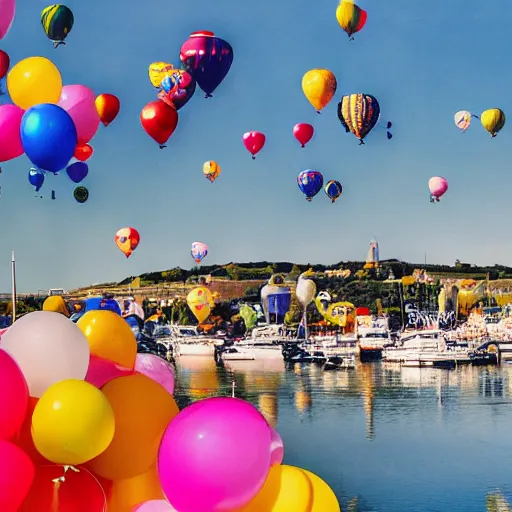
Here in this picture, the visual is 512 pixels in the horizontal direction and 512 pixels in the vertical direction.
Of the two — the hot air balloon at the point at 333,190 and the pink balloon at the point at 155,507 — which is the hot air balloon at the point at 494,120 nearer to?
the hot air balloon at the point at 333,190

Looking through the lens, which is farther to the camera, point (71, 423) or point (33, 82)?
point (33, 82)

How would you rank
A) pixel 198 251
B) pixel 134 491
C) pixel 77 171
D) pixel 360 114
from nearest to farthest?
1. pixel 134 491
2. pixel 77 171
3. pixel 360 114
4. pixel 198 251

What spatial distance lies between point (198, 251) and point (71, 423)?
21155mm

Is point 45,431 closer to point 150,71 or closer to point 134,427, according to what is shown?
point 134,427

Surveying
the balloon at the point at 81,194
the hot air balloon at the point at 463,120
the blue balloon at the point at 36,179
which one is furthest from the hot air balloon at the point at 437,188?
the blue balloon at the point at 36,179

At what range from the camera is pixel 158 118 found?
7.56 m

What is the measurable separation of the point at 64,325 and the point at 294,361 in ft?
77.7

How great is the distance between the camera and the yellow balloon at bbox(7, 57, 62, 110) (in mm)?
3615

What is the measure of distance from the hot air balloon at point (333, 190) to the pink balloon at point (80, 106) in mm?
15108

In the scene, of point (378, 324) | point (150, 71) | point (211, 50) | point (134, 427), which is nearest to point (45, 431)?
point (134, 427)

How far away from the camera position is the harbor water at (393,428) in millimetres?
9109

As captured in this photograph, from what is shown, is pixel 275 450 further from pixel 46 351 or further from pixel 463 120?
pixel 463 120

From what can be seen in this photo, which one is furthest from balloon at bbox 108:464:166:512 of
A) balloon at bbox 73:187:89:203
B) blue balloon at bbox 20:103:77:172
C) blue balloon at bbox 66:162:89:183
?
balloon at bbox 73:187:89:203

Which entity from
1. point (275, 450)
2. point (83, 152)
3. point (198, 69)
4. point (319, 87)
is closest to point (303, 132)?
point (319, 87)
